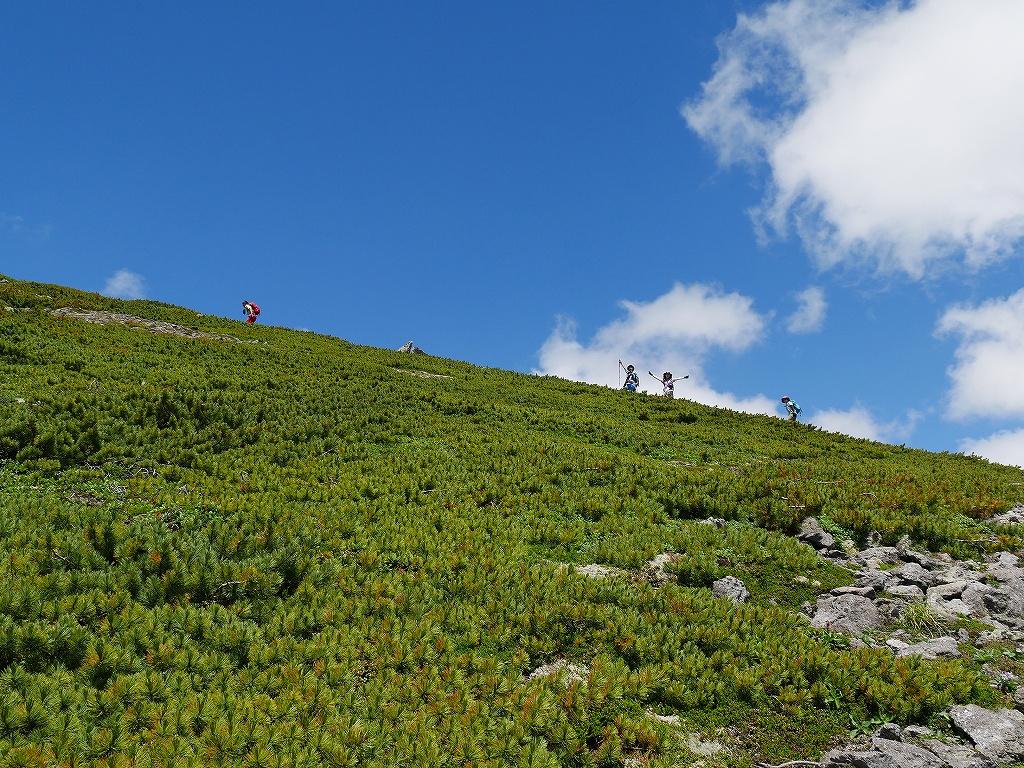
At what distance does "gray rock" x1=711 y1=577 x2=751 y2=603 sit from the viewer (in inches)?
393

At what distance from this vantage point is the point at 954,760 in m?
6.16

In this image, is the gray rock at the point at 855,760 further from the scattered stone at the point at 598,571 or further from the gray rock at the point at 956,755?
the scattered stone at the point at 598,571

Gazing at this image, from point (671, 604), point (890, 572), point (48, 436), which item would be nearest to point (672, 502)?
point (890, 572)

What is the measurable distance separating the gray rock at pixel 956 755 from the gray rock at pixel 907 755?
0.12 metres

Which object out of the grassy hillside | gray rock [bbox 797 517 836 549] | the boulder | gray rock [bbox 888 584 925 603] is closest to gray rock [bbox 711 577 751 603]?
the grassy hillside

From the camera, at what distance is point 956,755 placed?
625 cm

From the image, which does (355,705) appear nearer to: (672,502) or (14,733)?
(14,733)

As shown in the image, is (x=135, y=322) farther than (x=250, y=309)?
No

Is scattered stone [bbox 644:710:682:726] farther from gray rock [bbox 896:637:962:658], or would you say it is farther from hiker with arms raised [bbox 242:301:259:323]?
hiker with arms raised [bbox 242:301:259:323]

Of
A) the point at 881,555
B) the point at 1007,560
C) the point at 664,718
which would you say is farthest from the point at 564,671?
the point at 1007,560

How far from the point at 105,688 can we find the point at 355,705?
8.37 ft

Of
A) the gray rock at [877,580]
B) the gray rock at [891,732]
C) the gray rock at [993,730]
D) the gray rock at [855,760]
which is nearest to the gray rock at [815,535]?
the gray rock at [877,580]

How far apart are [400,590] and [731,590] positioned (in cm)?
545

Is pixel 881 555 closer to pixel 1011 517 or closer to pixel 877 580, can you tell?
pixel 877 580
